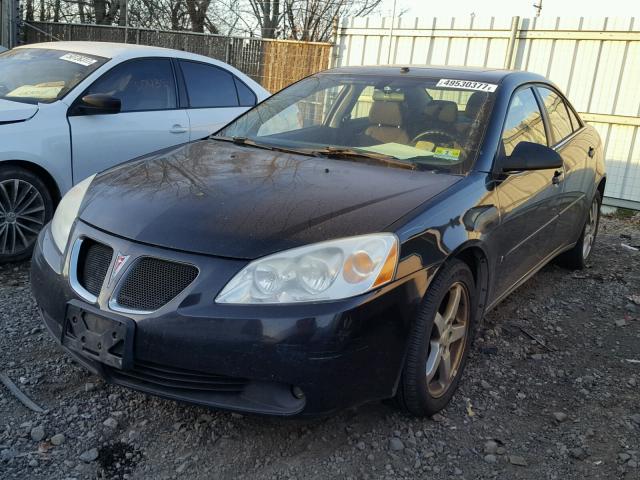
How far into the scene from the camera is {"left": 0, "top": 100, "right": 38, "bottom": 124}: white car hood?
4449 mm

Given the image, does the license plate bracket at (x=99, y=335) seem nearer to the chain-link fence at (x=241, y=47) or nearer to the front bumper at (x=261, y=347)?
the front bumper at (x=261, y=347)

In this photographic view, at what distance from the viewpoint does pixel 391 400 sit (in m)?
2.83

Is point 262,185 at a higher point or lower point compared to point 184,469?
higher

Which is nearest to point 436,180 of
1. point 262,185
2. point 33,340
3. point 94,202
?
point 262,185

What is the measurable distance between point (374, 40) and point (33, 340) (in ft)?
26.9

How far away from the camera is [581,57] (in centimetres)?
873

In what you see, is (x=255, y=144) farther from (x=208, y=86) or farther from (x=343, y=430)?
(x=208, y=86)

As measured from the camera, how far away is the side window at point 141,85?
5145mm

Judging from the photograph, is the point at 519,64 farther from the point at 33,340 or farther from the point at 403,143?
the point at 33,340

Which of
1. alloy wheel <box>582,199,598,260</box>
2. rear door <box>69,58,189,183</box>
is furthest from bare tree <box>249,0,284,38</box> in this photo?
alloy wheel <box>582,199,598,260</box>

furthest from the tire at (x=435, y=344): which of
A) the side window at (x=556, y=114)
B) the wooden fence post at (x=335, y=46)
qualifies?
the wooden fence post at (x=335, y=46)

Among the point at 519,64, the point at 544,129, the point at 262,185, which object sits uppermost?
the point at 519,64

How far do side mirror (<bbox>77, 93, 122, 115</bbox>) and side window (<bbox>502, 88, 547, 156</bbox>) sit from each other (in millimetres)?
2885

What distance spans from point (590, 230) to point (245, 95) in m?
3.45
